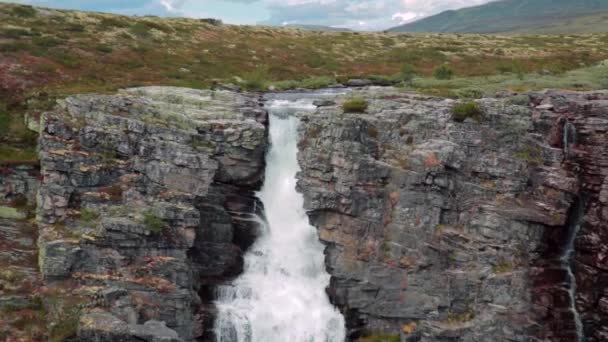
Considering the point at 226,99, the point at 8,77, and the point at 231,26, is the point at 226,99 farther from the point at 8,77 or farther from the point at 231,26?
the point at 231,26

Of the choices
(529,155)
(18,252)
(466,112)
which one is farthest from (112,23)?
(529,155)

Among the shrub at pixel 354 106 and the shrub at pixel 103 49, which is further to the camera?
the shrub at pixel 103 49

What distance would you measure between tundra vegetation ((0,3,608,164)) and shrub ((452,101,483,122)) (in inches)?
305

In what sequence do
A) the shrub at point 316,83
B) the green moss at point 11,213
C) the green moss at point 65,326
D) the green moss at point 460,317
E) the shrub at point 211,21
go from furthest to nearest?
1. the shrub at point 211,21
2. the shrub at point 316,83
3. the green moss at point 11,213
4. the green moss at point 460,317
5. the green moss at point 65,326

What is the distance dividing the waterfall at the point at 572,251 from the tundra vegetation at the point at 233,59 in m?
13.8

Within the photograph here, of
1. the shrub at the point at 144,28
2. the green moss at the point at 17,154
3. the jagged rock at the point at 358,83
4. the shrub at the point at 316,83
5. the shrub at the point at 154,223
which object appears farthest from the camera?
the shrub at the point at 144,28

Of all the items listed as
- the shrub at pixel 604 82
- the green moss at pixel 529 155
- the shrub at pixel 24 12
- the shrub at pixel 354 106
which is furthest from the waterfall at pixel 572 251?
the shrub at pixel 24 12

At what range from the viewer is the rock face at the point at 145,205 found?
32.4 m

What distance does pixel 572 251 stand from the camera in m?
34.3

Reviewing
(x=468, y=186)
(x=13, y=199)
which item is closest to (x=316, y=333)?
(x=468, y=186)

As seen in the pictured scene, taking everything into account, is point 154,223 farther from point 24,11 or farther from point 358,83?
point 24,11

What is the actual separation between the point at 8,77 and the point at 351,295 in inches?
1529

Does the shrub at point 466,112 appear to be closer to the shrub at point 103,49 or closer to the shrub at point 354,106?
the shrub at point 354,106

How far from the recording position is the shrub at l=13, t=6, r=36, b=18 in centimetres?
7362
